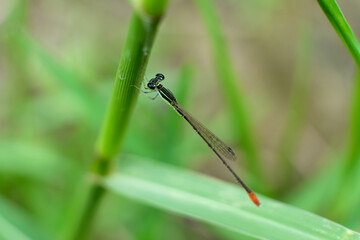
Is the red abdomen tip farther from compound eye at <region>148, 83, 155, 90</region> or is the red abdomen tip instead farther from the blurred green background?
compound eye at <region>148, 83, 155, 90</region>

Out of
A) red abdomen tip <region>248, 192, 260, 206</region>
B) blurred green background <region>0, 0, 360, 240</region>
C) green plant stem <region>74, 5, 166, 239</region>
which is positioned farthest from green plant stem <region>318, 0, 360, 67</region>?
blurred green background <region>0, 0, 360, 240</region>

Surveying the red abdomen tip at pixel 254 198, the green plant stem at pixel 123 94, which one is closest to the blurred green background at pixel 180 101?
the green plant stem at pixel 123 94

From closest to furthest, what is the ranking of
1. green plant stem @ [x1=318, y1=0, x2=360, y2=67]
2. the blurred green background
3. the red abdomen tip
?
green plant stem @ [x1=318, y1=0, x2=360, y2=67] < the red abdomen tip < the blurred green background

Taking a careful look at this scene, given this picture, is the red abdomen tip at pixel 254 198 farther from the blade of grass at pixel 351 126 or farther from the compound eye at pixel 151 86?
the compound eye at pixel 151 86

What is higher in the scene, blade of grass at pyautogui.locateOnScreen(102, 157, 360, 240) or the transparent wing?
blade of grass at pyautogui.locateOnScreen(102, 157, 360, 240)

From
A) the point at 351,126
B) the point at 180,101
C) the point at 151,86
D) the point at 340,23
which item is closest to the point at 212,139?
the point at 180,101
